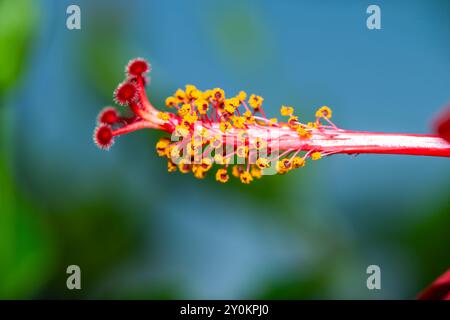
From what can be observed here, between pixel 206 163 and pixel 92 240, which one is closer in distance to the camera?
pixel 206 163

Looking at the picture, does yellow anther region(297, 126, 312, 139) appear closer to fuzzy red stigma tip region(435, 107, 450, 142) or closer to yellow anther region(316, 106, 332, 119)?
yellow anther region(316, 106, 332, 119)

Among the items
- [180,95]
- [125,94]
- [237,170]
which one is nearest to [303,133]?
[237,170]

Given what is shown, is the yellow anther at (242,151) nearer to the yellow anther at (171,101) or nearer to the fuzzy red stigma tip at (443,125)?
the yellow anther at (171,101)

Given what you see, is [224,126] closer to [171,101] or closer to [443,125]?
[171,101]

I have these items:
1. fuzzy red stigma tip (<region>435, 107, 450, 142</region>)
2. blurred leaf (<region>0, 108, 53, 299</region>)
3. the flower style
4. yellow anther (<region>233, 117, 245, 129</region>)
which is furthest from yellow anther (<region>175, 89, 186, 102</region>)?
blurred leaf (<region>0, 108, 53, 299</region>)

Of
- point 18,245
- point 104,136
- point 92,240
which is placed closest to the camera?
point 104,136

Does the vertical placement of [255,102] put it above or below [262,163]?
above

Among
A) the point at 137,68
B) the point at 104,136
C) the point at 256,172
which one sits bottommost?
the point at 256,172
